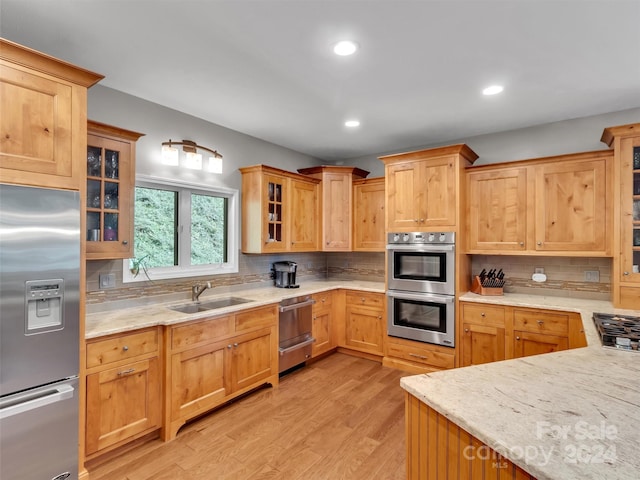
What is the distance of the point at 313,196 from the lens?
4363mm

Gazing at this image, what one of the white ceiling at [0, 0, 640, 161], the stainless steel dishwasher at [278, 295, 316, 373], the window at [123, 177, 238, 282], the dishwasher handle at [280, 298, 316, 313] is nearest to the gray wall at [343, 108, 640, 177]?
the white ceiling at [0, 0, 640, 161]

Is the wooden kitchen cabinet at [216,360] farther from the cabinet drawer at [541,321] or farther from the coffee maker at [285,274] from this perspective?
the cabinet drawer at [541,321]

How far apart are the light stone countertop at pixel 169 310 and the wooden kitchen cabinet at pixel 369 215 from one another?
0.56 meters

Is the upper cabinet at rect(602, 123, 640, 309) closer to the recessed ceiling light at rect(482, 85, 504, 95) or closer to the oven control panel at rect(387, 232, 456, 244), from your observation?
the recessed ceiling light at rect(482, 85, 504, 95)

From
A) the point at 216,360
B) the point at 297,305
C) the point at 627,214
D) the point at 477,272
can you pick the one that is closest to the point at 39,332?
the point at 216,360

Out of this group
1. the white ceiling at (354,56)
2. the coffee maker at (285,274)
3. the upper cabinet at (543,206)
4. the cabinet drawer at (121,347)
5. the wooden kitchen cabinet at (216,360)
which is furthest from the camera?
the coffee maker at (285,274)

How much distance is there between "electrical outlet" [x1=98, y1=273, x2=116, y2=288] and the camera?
2605 mm

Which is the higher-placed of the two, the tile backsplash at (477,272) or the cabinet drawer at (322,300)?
the tile backsplash at (477,272)

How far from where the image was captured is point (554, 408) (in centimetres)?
107

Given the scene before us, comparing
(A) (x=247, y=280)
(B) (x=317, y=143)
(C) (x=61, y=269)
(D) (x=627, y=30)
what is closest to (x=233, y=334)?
(A) (x=247, y=280)

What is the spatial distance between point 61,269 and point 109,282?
0.90 m

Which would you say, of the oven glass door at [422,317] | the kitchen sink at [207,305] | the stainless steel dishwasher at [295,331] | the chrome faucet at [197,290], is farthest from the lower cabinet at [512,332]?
the chrome faucet at [197,290]

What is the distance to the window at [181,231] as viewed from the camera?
297cm

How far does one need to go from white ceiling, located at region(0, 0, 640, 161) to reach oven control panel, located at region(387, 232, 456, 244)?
1.18m
